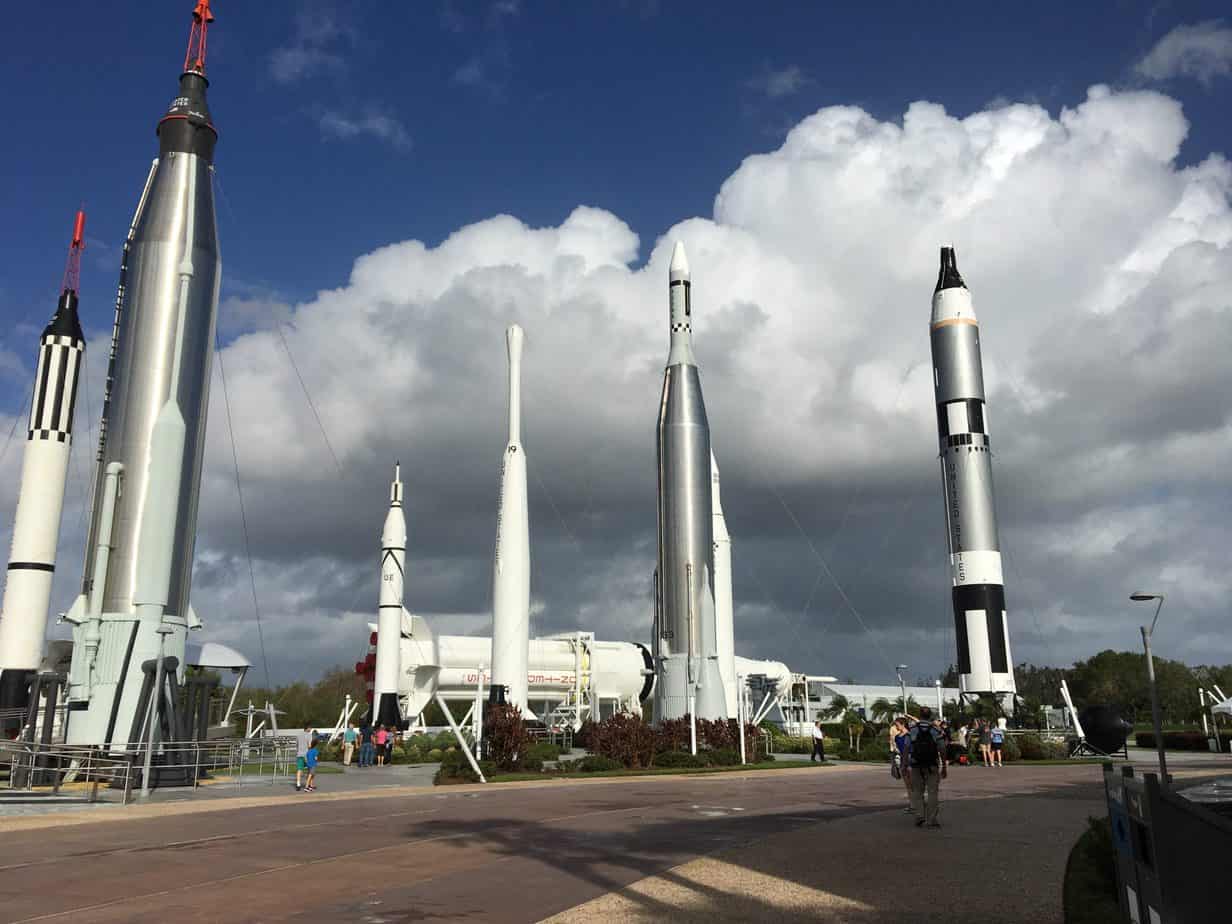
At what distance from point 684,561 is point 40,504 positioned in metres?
25.0

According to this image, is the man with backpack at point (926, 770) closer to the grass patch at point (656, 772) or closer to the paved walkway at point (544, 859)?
the paved walkway at point (544, 859)

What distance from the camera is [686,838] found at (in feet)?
43.9

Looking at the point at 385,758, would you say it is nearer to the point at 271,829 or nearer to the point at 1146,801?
the point at 271,829

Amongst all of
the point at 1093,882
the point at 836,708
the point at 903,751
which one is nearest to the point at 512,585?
the point at 903,751

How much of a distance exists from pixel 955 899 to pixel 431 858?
641cm

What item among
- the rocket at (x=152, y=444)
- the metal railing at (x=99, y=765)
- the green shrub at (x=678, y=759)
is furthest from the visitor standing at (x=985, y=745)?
the rocket at (x=152, y=444)

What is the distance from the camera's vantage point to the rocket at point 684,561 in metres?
39.2

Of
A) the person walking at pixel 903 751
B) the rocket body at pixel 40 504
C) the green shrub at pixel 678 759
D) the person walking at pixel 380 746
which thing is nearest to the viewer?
the person walking at pixel 903 751

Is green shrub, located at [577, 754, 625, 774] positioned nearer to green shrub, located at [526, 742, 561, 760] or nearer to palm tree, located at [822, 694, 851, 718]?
green shrub, located at [526, 742, 561, 760]

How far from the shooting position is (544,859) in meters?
11.7

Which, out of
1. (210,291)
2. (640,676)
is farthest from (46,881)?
(640,676)

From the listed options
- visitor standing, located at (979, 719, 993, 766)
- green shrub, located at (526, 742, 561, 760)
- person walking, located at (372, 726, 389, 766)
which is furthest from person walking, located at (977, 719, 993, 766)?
person walking, located at (372, 726, 389, 766)

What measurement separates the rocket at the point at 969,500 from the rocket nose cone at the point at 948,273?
76 centimetres

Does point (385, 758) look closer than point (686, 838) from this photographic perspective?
No
